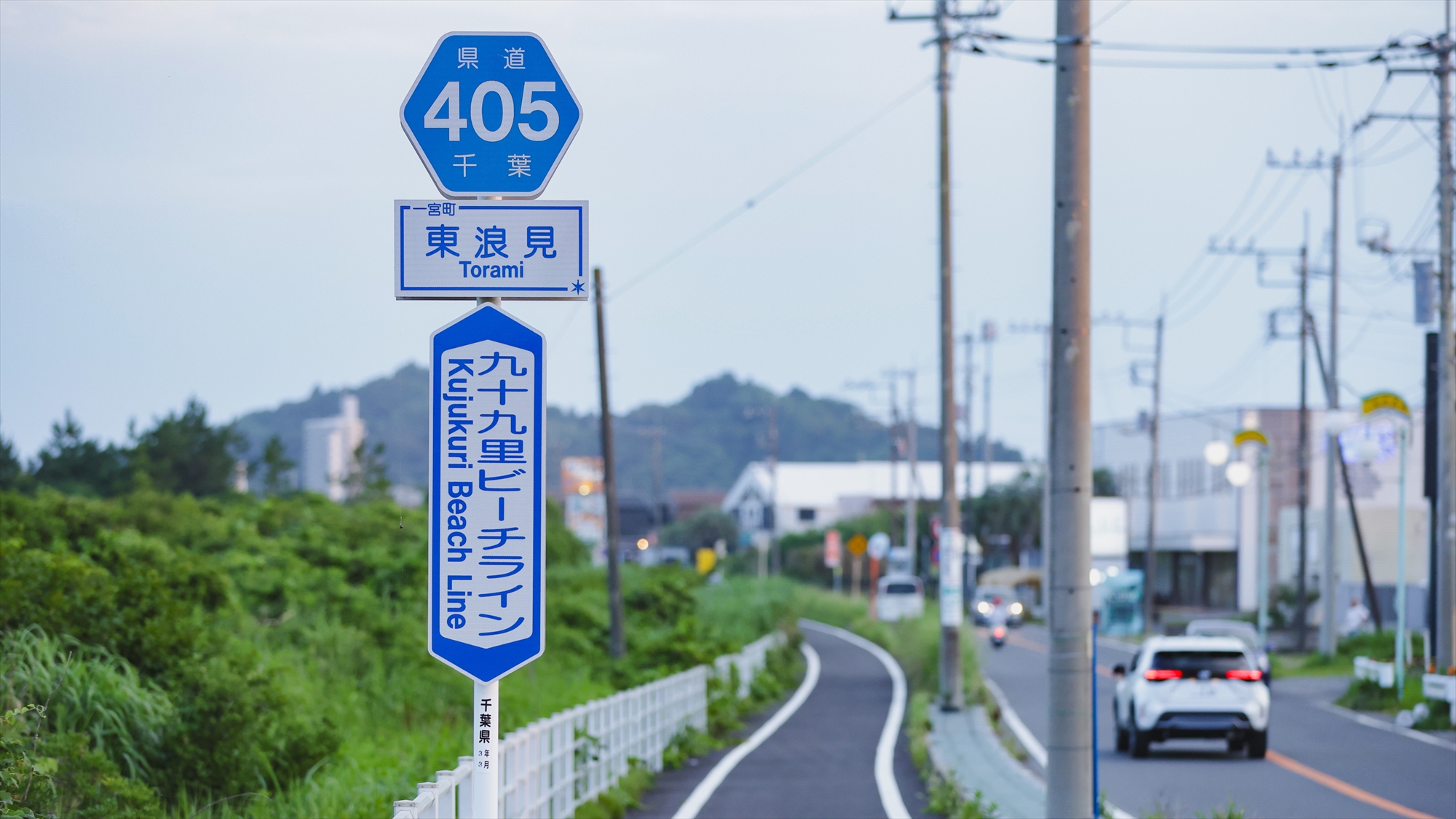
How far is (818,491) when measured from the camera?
401 feet

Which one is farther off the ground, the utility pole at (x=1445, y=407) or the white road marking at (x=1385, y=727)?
the utility pole at (x=1445, y=407)

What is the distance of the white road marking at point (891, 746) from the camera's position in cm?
1459

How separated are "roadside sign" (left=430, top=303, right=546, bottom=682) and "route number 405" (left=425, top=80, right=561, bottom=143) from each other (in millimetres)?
698

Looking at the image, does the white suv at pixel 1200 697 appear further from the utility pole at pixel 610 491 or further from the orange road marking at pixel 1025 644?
the orange road marking at pixel 1025 644

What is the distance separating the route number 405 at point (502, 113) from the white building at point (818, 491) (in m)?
106

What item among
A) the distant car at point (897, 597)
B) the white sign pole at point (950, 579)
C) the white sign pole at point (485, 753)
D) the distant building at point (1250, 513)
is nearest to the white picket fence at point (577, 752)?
the white sign pole at point (485, 753)

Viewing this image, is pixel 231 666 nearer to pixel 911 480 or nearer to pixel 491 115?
pixel 491 115

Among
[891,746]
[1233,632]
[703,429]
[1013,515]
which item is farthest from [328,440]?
[891,746]

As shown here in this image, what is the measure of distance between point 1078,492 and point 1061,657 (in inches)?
40.1

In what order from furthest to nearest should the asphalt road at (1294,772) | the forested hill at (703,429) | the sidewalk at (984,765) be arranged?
the forested hill at (703,429) → the asphalt road at (1294,772) → the sidewalk at (984,765)

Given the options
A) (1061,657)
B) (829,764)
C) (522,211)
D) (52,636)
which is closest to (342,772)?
(52,636)

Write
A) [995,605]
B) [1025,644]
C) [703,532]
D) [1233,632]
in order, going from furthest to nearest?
[703,532] < [995,605] < [1025,644] < [1233,632]

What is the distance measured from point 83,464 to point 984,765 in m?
29.5

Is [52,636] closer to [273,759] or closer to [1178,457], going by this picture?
[273,759]
